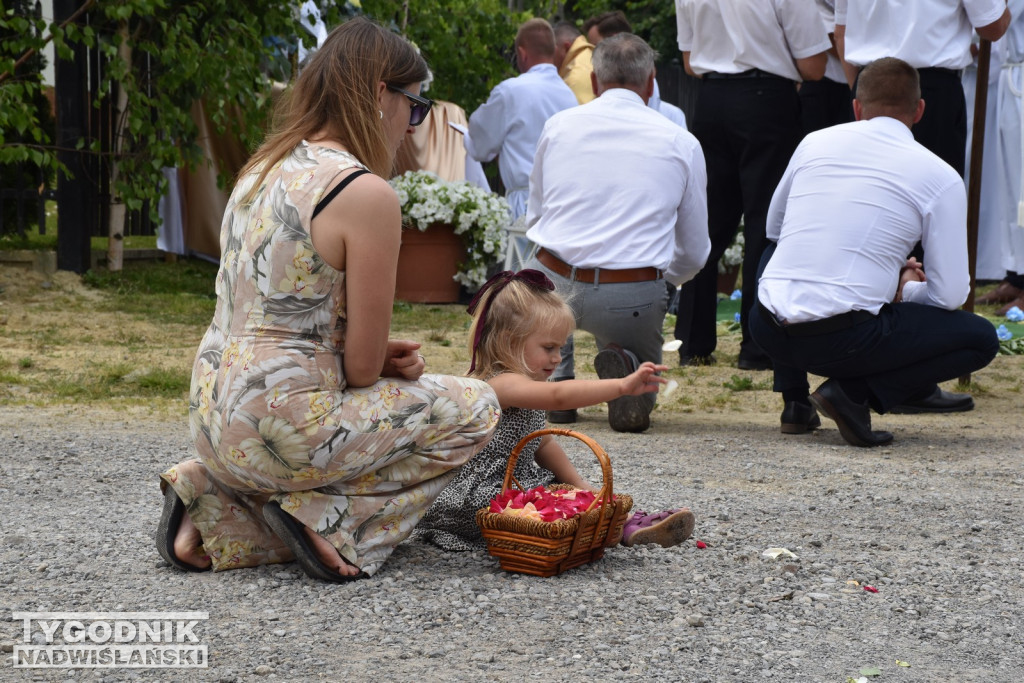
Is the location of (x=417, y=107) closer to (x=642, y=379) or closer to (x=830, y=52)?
(x=642, y=379)

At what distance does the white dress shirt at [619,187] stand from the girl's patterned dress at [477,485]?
64.9 inches

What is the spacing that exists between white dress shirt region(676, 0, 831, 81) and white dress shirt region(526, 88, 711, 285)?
3.76ft

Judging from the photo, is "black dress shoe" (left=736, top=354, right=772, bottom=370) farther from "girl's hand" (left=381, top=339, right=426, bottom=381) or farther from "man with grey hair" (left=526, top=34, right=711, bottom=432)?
"girl's hand" (left=381, top=339, right=426, bottom=381)

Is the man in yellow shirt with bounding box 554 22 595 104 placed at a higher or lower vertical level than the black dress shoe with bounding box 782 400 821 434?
higher

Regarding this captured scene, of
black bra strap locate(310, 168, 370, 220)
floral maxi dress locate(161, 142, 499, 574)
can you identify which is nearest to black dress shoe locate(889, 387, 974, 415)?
floral maxi dress locate(161, 142, 499, 574)

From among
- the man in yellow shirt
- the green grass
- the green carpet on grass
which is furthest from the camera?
the green grass

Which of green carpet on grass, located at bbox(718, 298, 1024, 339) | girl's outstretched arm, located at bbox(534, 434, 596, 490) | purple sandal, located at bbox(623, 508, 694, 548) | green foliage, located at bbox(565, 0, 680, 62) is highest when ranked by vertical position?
green foliage, located at bbox(565, 0, 680, 62)

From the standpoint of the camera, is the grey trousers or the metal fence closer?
the grey trousers

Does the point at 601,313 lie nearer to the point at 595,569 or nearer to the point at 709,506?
the point at 709,506

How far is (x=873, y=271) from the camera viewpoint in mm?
4500

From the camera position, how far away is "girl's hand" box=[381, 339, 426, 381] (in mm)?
2947

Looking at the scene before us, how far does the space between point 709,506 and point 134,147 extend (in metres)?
6.86

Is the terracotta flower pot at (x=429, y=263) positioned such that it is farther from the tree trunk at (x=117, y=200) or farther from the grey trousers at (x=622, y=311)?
the grey trousers at (x=622, y=311)

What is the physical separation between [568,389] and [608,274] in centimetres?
187
